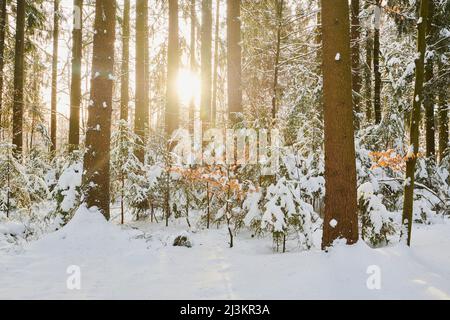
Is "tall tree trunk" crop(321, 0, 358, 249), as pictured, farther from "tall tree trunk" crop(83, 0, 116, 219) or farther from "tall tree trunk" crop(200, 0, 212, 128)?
"tall tree trunk" crop(200, 0, 212, 128)

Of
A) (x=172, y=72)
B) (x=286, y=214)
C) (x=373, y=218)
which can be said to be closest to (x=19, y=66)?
(x=172, y=72)

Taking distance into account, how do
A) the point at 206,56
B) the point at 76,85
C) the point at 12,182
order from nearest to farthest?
1. the point at 12,182
2. the point at 76,85
3. the point at 206,56

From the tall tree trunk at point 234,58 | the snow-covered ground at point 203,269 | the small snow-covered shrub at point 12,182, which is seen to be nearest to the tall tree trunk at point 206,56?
the tall tree trunk at point 234,58

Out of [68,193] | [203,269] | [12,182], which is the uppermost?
[12,182]

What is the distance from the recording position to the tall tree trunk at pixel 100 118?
24.1 ft

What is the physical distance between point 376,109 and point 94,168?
9.32 meters

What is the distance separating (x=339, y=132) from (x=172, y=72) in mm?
8218

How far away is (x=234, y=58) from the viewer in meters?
11.1

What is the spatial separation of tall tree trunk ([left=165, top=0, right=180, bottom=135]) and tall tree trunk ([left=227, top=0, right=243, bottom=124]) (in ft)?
6.24

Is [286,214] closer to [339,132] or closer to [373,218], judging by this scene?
[373,218]

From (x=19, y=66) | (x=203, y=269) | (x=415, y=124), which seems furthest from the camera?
(x=19, y=66)

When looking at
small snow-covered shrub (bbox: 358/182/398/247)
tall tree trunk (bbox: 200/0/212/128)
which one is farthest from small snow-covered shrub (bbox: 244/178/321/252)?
tall tree trunk (bbox: 200/0/212/128)

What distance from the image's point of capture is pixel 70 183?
25.4 feet
